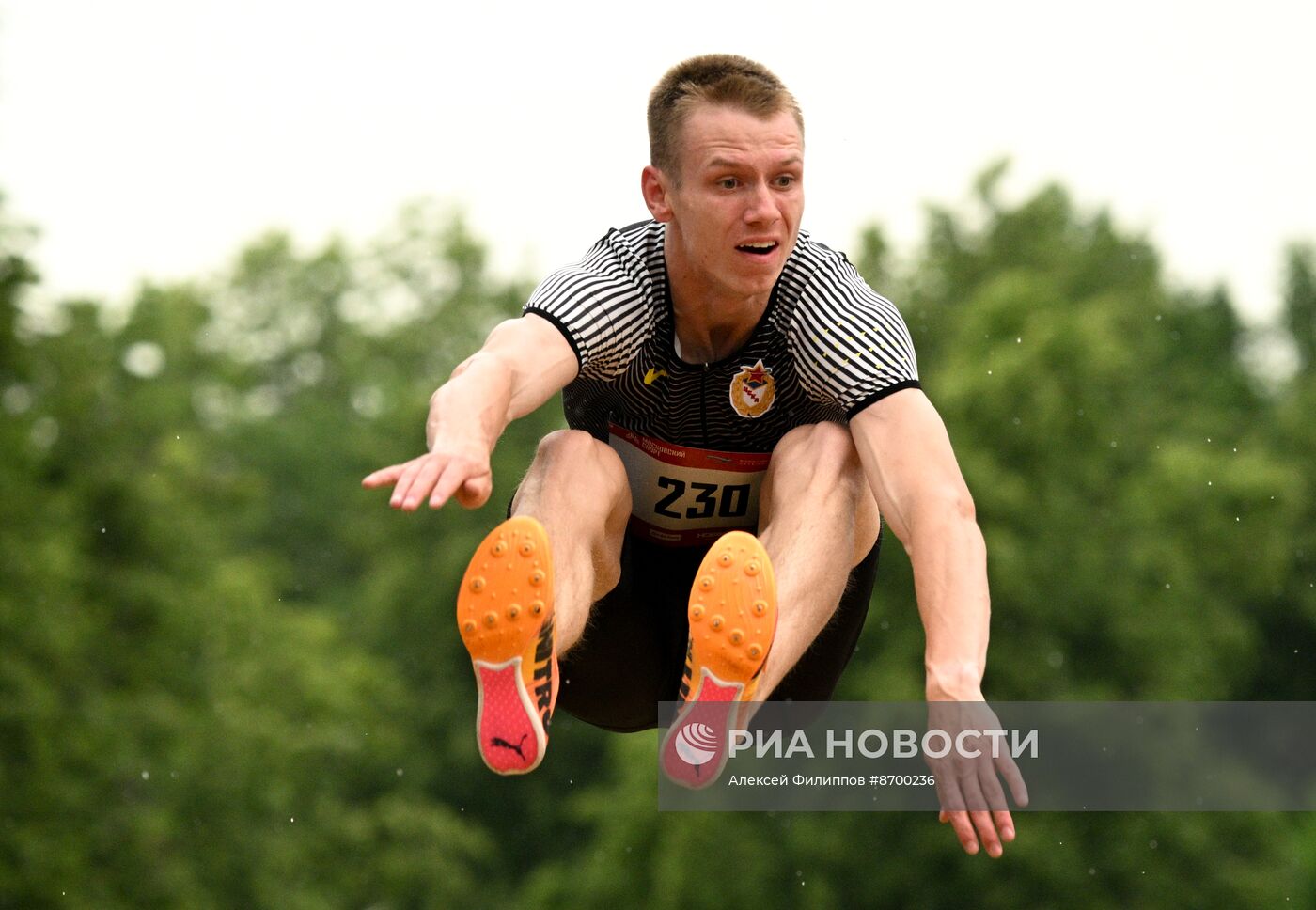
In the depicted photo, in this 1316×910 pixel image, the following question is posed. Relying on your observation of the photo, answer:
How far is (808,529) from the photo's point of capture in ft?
17.0

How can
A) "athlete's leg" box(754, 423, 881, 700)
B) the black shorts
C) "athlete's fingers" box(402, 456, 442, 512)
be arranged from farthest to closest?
the black shorts → "athlete's leg" box(754, 423, 881, 700) → "athlete's fingers" box(402, 456, 442, 512)

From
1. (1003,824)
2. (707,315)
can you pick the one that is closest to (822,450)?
(707,315)

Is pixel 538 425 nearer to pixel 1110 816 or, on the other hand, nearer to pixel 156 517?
pixel 156 517

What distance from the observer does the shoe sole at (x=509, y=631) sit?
15.2ft

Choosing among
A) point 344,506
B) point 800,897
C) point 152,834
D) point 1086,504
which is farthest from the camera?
point 344,506

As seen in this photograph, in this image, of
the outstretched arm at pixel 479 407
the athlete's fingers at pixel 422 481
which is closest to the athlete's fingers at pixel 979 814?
the outstretched arm at pixel 479 407

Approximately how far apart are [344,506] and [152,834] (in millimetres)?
10974

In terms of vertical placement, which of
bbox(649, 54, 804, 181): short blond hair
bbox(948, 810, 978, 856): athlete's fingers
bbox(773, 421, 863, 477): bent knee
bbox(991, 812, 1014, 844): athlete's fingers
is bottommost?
bbox(948, 810, 978, 856): athlete's fingers

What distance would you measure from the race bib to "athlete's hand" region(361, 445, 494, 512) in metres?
1.26

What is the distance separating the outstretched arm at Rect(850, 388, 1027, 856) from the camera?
4531mm

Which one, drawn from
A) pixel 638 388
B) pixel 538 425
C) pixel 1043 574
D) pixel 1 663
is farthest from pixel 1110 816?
pixel 638 388

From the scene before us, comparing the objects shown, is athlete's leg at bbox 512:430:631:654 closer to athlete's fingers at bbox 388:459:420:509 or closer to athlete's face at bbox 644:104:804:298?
athlete's face at bbox 644:104:804:298

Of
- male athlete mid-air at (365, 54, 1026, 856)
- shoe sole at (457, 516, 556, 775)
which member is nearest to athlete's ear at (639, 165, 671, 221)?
male athlete mid-air at (365, 54, 1026, 856)

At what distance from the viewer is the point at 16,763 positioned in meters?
20.5
